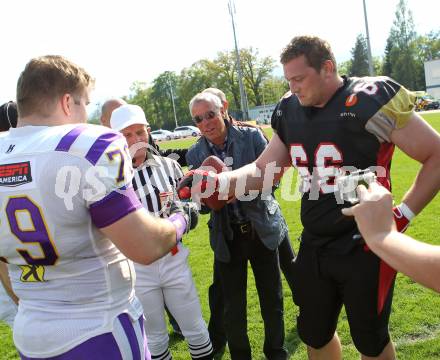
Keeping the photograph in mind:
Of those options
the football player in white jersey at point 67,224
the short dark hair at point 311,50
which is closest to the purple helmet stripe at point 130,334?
the football player in white jersey at point 67,224

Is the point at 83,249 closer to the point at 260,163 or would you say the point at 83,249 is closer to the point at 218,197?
the point at 218,197

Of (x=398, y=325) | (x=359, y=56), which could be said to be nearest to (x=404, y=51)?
(x=359, y=56)

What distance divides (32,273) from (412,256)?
58.3 inches

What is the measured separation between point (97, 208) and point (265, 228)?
6.70ft

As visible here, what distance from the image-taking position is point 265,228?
362 centimetres

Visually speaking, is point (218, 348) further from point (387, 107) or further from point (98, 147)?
point (98, 147)

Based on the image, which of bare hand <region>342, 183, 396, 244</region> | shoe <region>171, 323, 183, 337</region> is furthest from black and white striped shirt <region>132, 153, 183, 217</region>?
bare hand <region>342, 183, 396, 244</region>

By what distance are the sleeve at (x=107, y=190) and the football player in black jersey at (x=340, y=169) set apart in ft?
4.30

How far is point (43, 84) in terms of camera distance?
1858 mm

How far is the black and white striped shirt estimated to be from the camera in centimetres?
327

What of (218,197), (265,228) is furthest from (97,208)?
(265,228)

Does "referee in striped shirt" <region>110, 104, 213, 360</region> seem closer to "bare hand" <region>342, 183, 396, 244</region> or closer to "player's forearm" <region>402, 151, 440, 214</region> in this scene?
"player's forearm" <region>402, 151, 440, 214</region>

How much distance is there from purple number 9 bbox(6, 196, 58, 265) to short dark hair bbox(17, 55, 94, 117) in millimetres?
384

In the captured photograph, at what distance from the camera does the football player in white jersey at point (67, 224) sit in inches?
69.2
